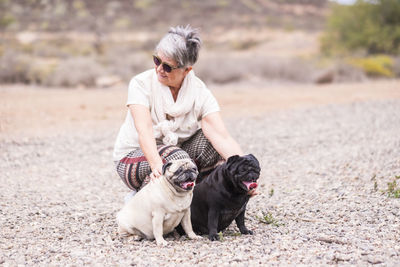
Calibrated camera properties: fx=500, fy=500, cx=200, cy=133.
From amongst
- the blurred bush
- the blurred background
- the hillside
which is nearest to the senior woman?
the blurred background

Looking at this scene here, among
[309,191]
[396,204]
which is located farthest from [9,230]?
[396,204]

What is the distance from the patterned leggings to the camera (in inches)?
180

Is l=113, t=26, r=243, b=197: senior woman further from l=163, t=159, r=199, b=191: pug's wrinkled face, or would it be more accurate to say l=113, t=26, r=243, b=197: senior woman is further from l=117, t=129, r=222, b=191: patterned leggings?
l=163, t=159, r=199, b=191: pug's wrinkled face

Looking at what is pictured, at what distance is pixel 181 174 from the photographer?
386cm

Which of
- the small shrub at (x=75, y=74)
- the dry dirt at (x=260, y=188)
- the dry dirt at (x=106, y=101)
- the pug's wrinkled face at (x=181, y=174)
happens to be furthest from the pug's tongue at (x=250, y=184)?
the small shrub at (x=75, y=74)

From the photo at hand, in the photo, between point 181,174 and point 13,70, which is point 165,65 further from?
point 13,70

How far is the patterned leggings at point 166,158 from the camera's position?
458 cm

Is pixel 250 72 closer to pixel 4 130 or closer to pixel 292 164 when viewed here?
pixel 4 130

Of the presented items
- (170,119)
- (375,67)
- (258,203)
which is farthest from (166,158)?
(375,67)

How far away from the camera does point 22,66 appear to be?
1897 cm

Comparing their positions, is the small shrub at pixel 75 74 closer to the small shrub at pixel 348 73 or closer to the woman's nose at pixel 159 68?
the small shrub at pixel 348 73

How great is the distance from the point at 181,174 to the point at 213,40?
34.0 meters

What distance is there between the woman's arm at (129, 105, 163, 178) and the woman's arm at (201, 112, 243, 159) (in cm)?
59

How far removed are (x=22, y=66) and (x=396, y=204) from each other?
1671 centimetres
